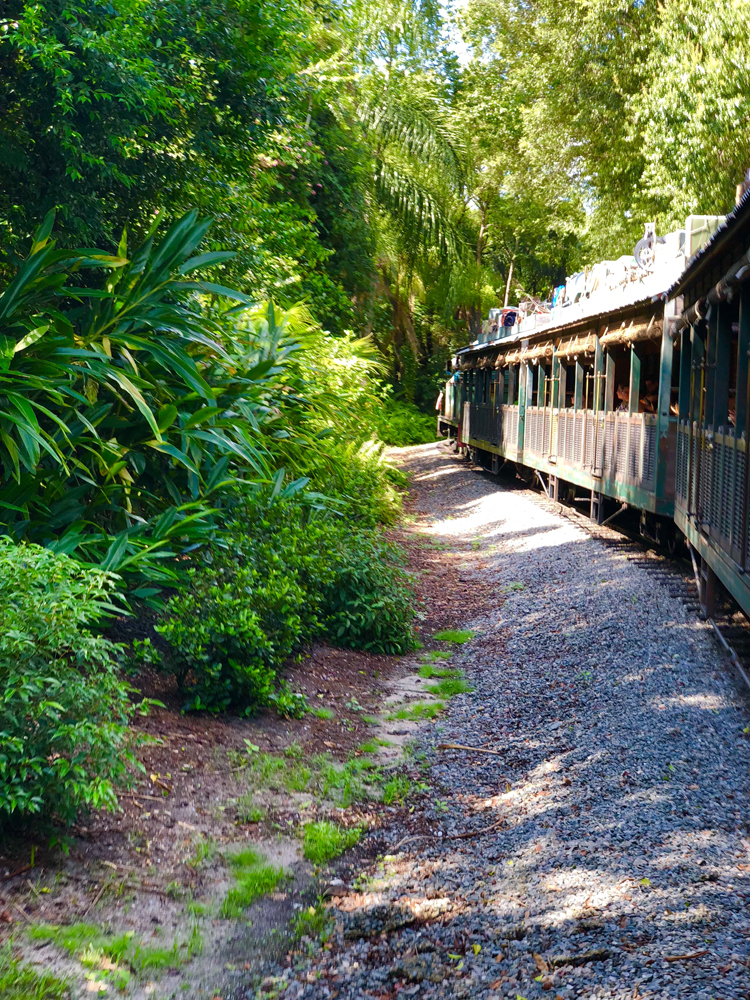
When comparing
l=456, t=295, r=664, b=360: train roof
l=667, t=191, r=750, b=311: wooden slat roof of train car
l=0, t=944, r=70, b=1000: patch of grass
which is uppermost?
l=456, t=295, r=664, b=360: train roof

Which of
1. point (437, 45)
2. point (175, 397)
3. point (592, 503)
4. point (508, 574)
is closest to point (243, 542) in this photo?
point (175, 397)

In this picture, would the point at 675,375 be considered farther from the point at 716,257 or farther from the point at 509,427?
the point at 509,427

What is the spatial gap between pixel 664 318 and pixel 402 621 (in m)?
3.90

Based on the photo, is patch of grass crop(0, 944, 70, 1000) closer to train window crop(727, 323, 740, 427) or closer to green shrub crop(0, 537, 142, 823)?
green shrub crop(0, 537, 142, 823)

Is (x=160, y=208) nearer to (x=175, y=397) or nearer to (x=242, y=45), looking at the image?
(x=242, y=45)

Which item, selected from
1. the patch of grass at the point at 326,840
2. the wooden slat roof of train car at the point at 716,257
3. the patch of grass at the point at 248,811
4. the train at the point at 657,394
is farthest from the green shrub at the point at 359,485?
the patch of grass at the point at 326,840

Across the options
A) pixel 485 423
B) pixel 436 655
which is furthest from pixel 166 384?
pixel 485 423

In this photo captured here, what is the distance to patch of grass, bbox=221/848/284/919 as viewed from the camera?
3.74 metres

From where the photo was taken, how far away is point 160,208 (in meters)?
7.62

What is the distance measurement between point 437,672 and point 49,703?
3787 millimetres

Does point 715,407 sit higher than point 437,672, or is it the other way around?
point 715,407

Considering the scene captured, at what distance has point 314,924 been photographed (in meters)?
3.65

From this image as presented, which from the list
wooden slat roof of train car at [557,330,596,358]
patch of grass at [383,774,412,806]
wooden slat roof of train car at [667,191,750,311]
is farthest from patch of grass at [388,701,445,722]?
wooden slat roof of train car at [557,330,596,358]

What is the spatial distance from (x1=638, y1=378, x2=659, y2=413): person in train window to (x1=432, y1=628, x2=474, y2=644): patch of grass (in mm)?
4468
